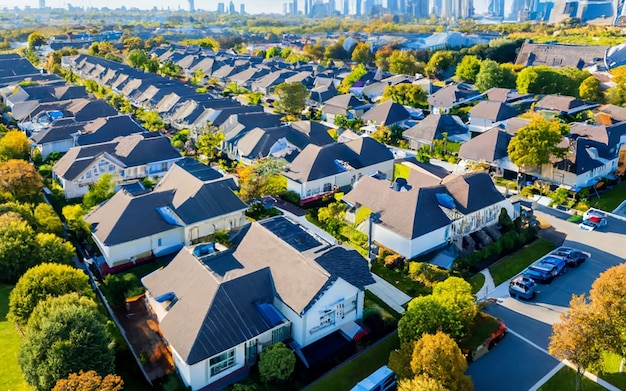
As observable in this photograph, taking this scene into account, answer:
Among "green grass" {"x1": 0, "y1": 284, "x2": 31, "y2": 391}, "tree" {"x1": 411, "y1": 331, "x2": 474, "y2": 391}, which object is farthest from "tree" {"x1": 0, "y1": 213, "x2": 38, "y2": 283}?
"tree" {"x1": 411, "y1": 331, "x2": 474, "y2": 391}

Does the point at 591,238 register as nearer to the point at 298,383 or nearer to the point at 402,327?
the point at 402,327

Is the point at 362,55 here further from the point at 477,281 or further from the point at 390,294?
the point at 390,294

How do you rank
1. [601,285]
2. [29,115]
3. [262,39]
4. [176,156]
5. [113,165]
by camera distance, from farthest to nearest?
[262,39] < [29,115] < [176,156] < [113,165] < [601,285]

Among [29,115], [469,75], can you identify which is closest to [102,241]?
[29,115]

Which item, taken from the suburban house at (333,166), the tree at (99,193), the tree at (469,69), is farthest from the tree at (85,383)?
the tree at (469,69)

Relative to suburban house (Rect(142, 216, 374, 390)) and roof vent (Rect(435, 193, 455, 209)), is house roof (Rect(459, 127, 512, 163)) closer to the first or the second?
roof vent (Rect(435, 193, 455, 209))

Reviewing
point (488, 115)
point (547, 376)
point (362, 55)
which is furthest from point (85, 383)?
point (362, 55)

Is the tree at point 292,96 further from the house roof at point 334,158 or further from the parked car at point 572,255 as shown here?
the parked car at point 572,255
